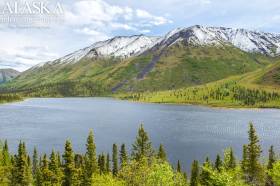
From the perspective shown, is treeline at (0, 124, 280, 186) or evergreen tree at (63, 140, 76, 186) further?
evergreen tree at (63, 140, 76, 186)

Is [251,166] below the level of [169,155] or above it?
above

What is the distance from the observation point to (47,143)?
198m

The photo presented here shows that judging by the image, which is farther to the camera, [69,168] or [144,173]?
[69,168]

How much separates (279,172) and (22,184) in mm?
63452

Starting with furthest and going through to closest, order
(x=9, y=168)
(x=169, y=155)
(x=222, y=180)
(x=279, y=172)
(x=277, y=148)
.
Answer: (x=277, y=148) < (x=169, y=155) < (x=9, y=168) < (x=279, y=172) < (x=222, y=180)

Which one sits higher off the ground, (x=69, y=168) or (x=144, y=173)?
(x=144, y=173)

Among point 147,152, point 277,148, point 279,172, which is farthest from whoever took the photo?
point 277,148

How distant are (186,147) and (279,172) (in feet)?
466

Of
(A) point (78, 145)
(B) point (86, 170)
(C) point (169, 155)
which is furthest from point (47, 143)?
(B) point (86, 170)

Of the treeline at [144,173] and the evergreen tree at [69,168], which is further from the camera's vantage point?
the evergreen tree at [69,168]

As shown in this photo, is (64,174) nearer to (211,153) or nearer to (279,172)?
(279,172)

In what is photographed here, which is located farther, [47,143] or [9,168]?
[47,143]

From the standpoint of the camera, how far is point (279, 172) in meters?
54.5

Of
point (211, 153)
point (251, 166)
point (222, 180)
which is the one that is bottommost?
point (211, 153)
